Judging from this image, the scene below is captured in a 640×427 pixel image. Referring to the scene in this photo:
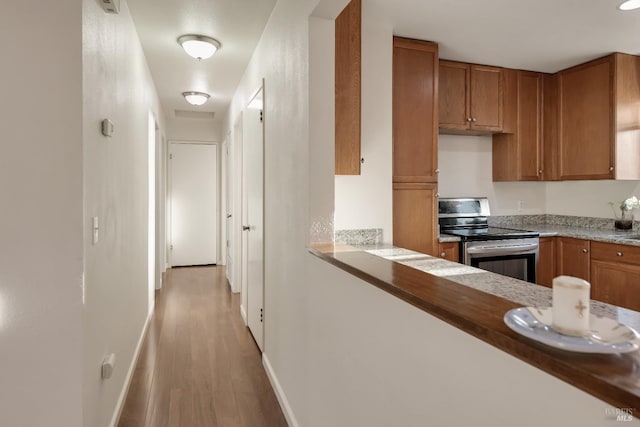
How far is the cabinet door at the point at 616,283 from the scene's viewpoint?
118 inches

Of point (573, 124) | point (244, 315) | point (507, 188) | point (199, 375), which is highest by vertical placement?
point (573, 124)

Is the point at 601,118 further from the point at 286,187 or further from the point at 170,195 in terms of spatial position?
the point at 170,195

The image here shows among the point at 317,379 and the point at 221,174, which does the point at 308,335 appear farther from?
the point at 221,174

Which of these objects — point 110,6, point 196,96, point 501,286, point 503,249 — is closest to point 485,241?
point 503,249

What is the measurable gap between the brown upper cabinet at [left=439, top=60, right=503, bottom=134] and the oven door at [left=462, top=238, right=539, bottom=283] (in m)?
1.01

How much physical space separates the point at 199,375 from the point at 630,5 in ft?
12.0

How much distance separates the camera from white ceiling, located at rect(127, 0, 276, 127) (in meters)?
2.60

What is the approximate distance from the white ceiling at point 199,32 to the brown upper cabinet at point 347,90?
618 mm

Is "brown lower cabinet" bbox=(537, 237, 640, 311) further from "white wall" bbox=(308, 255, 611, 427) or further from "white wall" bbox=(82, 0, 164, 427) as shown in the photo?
"white wall" bbox=(82, 0, 164, 427)

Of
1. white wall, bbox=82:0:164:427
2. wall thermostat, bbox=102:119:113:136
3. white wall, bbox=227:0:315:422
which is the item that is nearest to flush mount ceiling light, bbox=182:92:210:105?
white wall, bbox=82:0:164:427

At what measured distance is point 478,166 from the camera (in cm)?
406

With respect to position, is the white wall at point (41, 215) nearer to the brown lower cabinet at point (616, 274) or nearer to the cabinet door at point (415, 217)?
the cabinet door at point (415, 217)

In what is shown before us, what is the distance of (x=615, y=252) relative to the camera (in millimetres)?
3154

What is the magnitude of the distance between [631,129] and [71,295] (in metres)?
4.23
